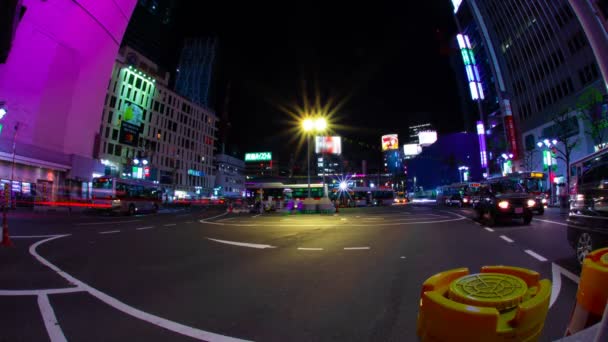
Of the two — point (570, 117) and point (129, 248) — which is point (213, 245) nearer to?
point (129, 248)

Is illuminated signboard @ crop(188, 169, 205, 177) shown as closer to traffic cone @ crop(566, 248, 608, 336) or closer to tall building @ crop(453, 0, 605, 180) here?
tall building @ crop(453, 0, 605, 180)

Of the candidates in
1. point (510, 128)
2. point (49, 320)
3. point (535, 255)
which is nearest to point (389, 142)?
point (510, 128)

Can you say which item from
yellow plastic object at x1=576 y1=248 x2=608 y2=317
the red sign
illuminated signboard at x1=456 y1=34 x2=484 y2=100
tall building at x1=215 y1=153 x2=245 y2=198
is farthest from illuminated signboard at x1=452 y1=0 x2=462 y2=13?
yellow plastic object at x1=576 y1=248 x2=608 y2=317

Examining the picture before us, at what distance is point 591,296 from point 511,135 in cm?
7072

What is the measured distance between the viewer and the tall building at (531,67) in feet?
144

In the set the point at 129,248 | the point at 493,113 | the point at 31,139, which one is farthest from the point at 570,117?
the point at 31,139

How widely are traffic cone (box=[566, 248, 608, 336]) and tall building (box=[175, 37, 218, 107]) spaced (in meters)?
98.6

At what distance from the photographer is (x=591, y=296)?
1.66 m

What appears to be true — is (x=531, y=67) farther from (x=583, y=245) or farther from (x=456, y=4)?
(x=583, y=245)

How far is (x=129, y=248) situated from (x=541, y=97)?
65.0 meters

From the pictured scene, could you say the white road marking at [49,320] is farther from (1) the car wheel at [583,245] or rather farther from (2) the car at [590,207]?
(1) the car wheel at [583,245]

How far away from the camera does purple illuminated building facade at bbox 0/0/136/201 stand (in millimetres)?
30175

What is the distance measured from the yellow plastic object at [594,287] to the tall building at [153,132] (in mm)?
57434

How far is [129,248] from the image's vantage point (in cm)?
855
